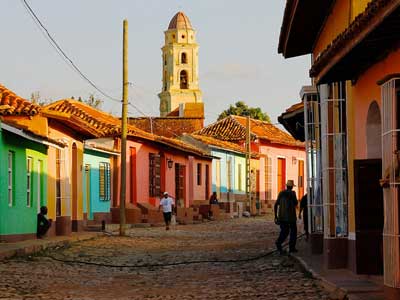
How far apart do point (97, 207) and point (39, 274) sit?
63.1ft

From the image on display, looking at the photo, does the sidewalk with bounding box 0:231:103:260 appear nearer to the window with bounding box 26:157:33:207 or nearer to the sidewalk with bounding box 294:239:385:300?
the window with bounding box 26:157:33:207

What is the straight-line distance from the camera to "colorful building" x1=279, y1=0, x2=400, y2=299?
9.09m

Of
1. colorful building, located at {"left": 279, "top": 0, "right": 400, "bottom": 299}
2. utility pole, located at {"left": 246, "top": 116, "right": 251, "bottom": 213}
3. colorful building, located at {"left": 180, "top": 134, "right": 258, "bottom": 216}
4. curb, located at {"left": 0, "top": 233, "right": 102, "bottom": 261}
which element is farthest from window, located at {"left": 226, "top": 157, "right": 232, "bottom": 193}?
colorful building, located at {"left": 279, "top": 0, "right": 400, "bottom": 299}

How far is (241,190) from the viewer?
58.7 meters

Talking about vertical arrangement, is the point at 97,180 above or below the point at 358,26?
below

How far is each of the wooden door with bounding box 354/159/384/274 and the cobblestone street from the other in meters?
0.77

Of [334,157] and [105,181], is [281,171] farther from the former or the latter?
[334,157]

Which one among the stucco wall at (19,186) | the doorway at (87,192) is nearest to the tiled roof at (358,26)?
the stucco wall at (19,186)

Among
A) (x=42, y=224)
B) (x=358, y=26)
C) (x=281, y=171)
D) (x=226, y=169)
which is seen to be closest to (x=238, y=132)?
(x=281, y=171)

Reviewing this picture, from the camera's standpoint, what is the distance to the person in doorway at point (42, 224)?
24719 mm

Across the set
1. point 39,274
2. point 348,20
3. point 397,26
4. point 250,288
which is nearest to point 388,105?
point 397,26

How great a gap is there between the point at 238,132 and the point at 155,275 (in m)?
44.2

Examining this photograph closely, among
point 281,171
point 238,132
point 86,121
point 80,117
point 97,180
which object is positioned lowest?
point 97,180

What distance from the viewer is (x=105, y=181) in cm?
3641
